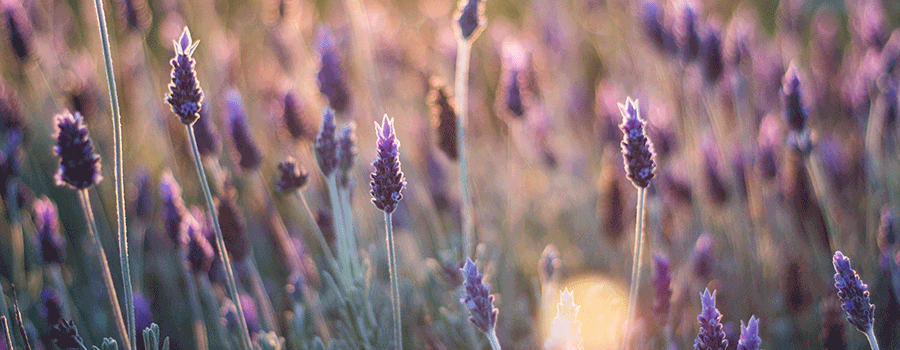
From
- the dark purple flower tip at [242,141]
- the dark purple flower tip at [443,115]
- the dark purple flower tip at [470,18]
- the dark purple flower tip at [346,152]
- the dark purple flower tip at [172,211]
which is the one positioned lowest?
the dark purple flower tip at [172,211]

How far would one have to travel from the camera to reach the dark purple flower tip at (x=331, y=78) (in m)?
2.12

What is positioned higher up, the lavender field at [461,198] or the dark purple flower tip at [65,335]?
the lavender field at [461,198]

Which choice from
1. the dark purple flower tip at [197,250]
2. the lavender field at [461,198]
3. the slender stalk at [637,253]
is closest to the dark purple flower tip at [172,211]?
the lavender field at [461,198]

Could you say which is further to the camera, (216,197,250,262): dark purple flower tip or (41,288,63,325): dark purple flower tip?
(216,197,250,262): dark purple flower tip

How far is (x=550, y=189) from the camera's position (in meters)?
3.21

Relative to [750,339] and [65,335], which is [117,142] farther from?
[750,339]

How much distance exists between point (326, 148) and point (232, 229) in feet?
1.44

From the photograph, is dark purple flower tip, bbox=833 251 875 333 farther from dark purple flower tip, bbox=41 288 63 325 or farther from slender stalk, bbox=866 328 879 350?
dark purple flower tip, bbox=41 288 63 325

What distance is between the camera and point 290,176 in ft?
5.41

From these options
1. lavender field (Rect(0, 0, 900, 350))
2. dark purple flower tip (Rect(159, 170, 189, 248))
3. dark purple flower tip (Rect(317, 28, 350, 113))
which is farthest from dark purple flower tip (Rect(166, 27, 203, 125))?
dark purple flower tip (Rect(317, 28, 350, 113))

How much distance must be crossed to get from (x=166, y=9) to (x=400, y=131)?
4.51 feet

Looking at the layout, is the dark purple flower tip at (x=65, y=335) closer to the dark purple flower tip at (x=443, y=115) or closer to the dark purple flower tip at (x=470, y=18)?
the dark purple flower tip at (x=443, y=115)

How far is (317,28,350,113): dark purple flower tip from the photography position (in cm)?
212

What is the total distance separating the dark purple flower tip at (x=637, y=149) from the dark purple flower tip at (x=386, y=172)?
1.64 feet
